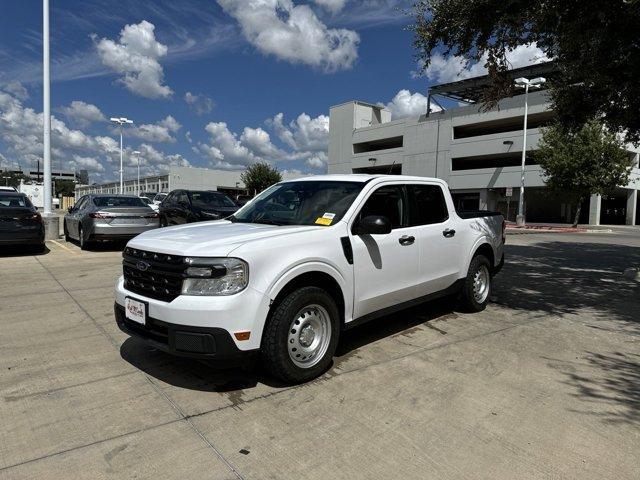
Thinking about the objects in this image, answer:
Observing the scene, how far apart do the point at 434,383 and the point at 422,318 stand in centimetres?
207

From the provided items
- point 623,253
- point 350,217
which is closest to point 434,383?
point 350,217

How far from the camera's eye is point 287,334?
375cm

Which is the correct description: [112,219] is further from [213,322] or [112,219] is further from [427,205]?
[213,322]

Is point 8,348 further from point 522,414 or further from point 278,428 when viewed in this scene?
point 522,414

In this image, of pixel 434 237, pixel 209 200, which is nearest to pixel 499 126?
pixel 209 200

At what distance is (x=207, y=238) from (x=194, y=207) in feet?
33.1

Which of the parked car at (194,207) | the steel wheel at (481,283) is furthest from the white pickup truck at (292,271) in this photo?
the parked car at (194,207)

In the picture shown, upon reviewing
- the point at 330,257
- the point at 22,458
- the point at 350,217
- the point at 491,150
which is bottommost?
the point at 22,458

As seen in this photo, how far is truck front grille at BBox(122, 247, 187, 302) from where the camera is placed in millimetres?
3652

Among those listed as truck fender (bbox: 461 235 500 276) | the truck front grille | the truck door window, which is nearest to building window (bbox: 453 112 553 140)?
truck fender (bbox: 461 235 500 276)

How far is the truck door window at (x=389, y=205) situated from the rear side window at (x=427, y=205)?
169 millimetres

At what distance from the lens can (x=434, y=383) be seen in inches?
159

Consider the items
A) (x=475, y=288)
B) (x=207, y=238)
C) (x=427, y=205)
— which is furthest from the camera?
(x=475, y=288)

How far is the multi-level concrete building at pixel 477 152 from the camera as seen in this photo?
4438 centimetres
